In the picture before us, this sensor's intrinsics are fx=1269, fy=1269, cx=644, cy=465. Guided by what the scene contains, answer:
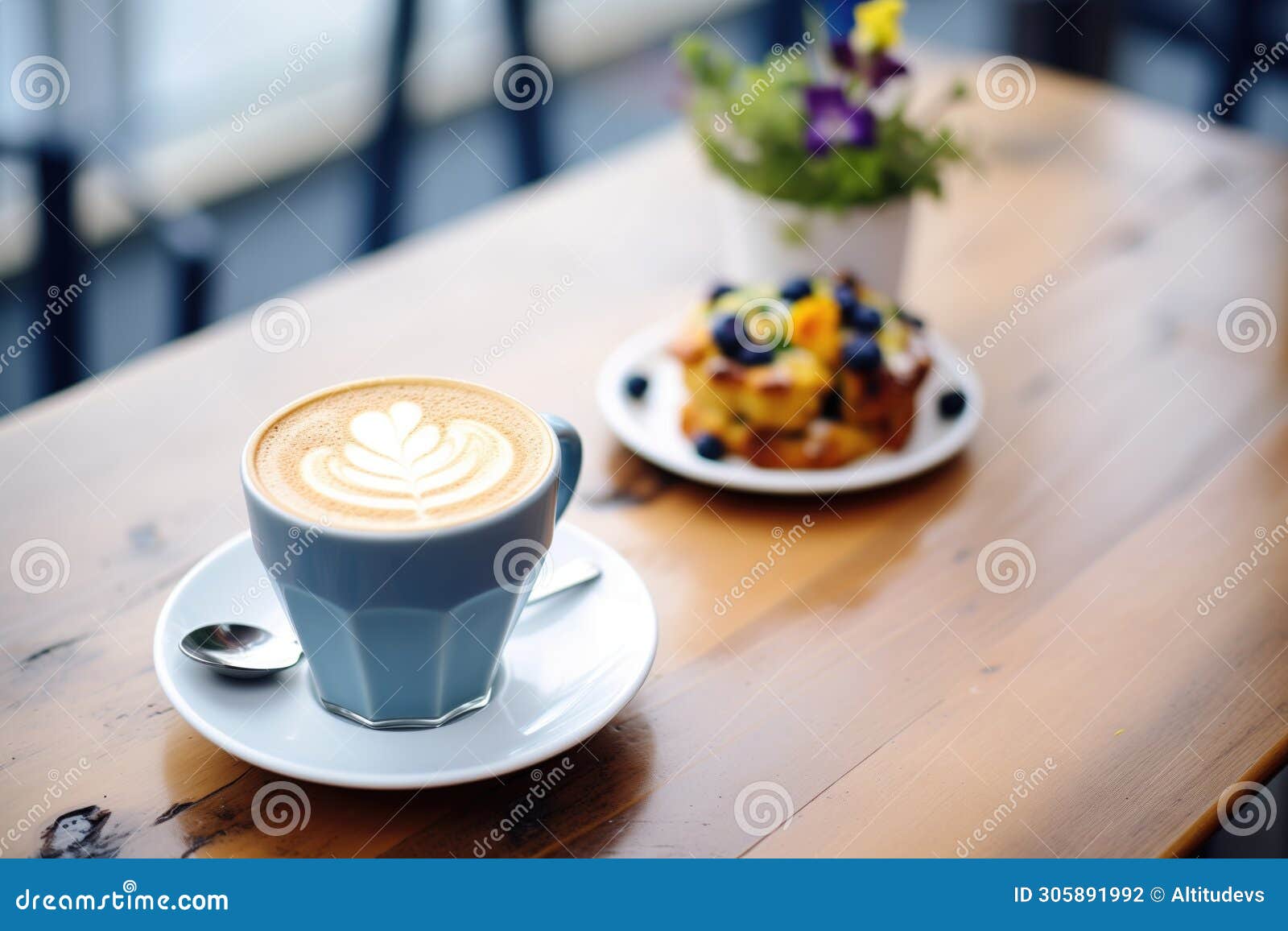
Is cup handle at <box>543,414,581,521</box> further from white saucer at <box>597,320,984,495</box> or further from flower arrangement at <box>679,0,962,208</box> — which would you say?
flower arrangement at <box>679,0,962,208</box>

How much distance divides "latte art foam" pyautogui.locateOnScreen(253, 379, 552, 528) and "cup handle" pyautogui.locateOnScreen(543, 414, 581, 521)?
2cm

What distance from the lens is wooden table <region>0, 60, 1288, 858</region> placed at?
2.74 ft

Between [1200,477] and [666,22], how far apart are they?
334cm

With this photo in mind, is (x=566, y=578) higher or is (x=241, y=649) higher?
(x=566, y=578)

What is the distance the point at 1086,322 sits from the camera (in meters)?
1.43

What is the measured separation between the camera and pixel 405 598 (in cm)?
77

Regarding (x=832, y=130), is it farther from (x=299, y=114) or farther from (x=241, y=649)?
(x=299, y=114)

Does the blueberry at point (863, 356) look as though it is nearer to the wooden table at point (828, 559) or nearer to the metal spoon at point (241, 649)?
the wooden table at point (828, 559)

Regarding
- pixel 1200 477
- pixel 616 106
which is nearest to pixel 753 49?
pixel 616 106

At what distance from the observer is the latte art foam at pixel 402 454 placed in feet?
2.59

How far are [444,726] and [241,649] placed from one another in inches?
6.0

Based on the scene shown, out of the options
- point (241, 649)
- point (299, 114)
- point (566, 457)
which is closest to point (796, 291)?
point (566, 457)

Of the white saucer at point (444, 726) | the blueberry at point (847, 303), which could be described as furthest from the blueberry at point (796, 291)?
the white saucer at point (444, 726)

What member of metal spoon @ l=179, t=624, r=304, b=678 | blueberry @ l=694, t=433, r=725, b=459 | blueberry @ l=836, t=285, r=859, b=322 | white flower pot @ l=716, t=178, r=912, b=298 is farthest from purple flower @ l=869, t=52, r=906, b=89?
metal spoon @ l=179, t=624, r=304, b=678
